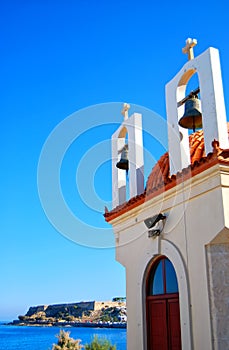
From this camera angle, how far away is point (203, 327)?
6105 mm

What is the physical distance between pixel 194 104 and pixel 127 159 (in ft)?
7.81

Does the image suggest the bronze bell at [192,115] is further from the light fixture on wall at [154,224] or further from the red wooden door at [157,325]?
the red wooden door at [157,325]

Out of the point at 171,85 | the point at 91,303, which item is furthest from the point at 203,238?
the point at 91,303

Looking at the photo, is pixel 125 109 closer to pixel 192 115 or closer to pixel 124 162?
pixel 124 162

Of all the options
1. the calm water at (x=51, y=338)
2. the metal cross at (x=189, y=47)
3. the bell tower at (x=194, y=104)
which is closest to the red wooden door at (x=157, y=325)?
the bell tower at (x=194, y=104)

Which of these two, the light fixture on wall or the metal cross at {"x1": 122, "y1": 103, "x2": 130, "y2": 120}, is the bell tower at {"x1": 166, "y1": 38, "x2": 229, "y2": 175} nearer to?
the light fixture on wall

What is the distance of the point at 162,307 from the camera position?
732cm

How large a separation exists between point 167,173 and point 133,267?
198 cm

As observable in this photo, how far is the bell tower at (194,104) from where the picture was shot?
21.2 feet

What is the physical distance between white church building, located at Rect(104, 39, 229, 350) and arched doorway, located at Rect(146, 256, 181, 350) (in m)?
0.02

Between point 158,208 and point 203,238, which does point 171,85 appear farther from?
point 203,238

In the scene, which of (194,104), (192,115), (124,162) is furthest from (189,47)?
(124,162)

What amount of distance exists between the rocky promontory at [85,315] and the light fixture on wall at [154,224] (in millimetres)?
57309

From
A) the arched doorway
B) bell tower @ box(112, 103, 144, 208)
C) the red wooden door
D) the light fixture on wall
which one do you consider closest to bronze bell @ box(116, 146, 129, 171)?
bell tower @ box(112, 103, 144, 208)
